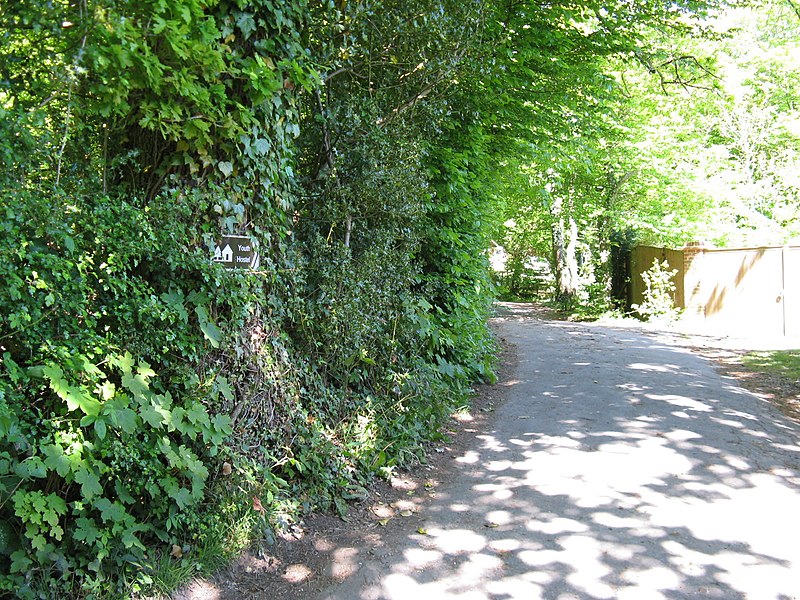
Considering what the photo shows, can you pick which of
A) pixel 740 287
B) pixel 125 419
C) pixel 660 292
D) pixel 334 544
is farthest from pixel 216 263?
pixel 660 292

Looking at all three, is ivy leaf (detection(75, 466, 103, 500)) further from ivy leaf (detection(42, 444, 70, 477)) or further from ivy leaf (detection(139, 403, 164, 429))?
ivy leaf (detection(139, 403, 164, 429))

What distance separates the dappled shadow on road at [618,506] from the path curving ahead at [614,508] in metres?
0.01

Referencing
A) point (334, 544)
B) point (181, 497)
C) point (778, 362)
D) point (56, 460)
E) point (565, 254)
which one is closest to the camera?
point (56, 460)

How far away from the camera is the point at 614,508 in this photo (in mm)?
5320

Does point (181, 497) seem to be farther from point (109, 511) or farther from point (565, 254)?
point (565, 254)

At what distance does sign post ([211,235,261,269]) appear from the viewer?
4.66 meters

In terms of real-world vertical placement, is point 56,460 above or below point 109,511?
above

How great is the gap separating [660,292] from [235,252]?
16.5m

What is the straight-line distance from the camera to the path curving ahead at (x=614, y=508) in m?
4.16

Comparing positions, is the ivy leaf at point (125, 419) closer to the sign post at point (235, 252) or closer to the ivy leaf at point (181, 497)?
the ivy leaf at point (181, 497)

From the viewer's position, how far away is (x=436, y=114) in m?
7.84

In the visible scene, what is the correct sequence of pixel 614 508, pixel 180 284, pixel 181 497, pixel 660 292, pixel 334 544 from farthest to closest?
pixel 660 292, pixel 614 508, pixel 334 544, pixel 180 284, pixel 181 497

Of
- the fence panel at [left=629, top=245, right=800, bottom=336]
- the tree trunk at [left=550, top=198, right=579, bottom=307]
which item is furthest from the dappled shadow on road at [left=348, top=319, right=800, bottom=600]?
the tree trunk at [left=550, top=198, right=579, bottom=307]

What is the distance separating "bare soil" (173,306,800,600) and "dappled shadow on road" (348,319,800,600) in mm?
203
